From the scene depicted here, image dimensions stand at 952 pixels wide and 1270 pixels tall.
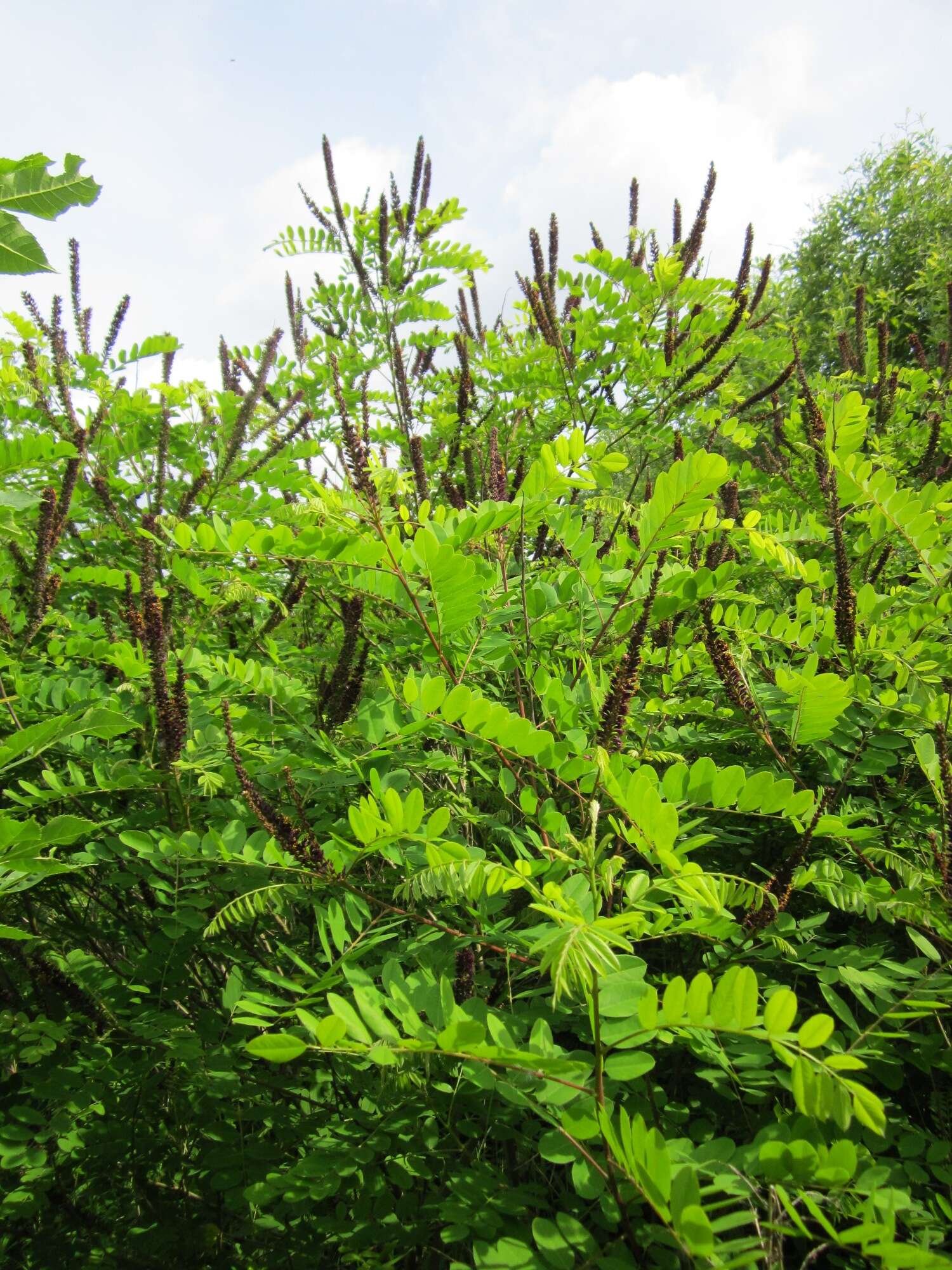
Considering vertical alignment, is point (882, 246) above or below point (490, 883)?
above

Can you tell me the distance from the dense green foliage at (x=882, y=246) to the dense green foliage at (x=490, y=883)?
13.9 meters

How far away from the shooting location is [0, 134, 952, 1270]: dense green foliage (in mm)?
1062

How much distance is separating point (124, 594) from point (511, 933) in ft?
7.92

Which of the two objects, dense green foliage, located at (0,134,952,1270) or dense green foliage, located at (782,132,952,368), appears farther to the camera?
dense green foliage, located at (782,132,952,368)

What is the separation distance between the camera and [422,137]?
14.0 feet

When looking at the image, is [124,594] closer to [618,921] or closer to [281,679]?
[281,679]

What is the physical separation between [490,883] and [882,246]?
21025 millimetres

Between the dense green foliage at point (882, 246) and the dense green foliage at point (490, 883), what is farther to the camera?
the dense green foliage at point (882, 246)

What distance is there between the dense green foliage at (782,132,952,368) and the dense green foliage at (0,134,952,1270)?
549 inches

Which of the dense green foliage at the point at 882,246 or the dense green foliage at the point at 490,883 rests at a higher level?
the dense green foliage at the point at 882,246

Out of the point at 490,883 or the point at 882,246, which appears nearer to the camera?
the point at 490,883

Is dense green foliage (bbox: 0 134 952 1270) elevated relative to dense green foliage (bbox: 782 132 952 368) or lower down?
lower down

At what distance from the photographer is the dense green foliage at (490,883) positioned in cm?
106

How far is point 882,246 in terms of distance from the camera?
1658cm
